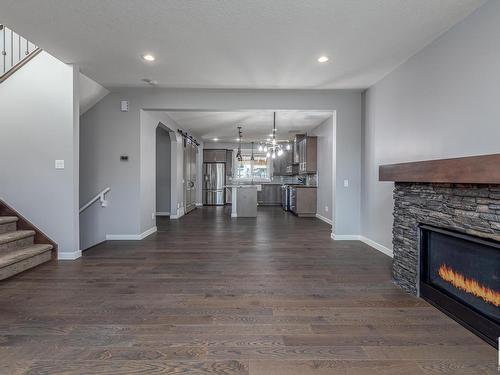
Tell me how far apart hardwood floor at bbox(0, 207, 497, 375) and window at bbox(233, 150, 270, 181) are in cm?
819

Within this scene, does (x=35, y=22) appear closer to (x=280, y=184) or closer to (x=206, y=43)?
(x=206, y=43)

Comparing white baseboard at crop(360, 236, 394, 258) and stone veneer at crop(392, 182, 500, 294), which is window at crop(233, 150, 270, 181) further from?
stone veneer at crop(392, 182, 500, 294)

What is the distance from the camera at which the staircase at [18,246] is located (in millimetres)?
3117

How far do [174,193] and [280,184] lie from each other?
4.98 meters

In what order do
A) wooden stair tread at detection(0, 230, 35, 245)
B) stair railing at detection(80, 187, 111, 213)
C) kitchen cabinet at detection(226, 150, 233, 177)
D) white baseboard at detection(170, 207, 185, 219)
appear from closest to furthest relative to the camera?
wooden stair tread at detection(0, 230, 35, 245) < stair railing at detection(80, 187, 111, 213) < white baseboard at detection(170, 207, 185, 219) < kitchen cabinet at detection(226, 150, 233, 177)

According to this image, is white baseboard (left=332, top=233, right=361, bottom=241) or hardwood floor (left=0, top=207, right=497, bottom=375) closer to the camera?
hardwood floor (left=0, top=207, right=497, bottom=375)

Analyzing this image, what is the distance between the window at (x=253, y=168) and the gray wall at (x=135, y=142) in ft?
22.8

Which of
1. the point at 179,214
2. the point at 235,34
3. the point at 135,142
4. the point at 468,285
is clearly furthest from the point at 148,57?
the point at 179,214

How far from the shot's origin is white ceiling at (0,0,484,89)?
8.19 feet

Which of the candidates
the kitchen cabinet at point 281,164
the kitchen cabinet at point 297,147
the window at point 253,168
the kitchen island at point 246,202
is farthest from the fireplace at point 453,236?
the window at point 253,168

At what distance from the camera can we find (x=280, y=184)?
11.4m

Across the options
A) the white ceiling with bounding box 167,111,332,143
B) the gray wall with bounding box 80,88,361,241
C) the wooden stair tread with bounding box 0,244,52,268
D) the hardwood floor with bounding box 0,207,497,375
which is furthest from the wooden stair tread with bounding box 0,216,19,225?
the white ceiling with bounding box 167,111,332,143

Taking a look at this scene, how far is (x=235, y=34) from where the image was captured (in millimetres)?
2963

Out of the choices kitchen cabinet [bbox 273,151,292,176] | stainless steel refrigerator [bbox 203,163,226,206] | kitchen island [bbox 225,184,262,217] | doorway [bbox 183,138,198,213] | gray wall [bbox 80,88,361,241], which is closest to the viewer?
gray wall [bbox 80,88,361,241]
